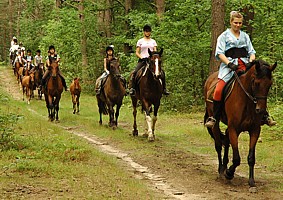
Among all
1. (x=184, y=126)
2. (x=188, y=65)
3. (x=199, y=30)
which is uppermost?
(x=199, y=30)

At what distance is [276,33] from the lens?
19.2 metres

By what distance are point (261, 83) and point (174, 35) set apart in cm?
1370

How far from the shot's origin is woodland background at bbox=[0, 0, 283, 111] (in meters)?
A: 19.2

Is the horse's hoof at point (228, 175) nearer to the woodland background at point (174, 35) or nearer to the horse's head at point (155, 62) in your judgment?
the horse's head at point (155, 62)

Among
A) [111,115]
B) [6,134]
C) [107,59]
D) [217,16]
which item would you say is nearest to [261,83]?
[6,134]

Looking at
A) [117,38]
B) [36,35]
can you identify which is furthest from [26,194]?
[36,35]

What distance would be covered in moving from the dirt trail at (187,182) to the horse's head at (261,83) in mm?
1527

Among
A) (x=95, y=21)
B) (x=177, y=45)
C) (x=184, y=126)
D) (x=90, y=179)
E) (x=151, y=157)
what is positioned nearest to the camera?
(x=90, y=179)

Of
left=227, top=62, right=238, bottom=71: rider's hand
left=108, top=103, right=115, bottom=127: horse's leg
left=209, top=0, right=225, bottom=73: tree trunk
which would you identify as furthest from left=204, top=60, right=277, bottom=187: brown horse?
left=108, top=103, right=115, bottom=127: horse's leg

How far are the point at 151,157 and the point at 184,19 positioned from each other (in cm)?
1159

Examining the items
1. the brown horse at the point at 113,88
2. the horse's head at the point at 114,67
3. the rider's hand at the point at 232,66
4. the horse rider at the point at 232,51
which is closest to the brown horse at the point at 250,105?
the rider's hand at the point at 232,66

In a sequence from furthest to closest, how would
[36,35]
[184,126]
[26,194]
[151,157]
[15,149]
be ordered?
1. [36,35]
2. [184,126]
3. [151,157]
4. [15,149]
5. [26,194]

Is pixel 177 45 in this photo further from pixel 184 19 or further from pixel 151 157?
pixel 151 157

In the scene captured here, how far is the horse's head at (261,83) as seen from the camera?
8.65 m
